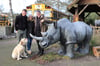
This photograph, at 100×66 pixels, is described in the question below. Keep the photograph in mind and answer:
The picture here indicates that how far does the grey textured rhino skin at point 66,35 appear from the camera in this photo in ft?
16.2

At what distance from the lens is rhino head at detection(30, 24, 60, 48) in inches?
191

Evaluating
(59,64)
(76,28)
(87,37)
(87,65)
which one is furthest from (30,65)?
(87,37)

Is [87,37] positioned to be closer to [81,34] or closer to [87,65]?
[81,34]

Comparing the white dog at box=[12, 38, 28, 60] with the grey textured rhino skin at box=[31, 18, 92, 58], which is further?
the white dog at box=[12, 38, 28, 60]

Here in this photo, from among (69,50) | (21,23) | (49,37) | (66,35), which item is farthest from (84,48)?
(21,23)

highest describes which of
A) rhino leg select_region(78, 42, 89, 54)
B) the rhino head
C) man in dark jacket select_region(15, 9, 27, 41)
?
man in dark jacket select_region(15, 9, 27, 41)

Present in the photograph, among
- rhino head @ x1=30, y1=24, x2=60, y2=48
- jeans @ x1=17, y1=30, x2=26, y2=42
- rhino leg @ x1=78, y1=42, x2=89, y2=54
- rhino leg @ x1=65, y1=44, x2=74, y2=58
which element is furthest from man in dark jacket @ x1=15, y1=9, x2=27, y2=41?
rhino leg @ x1=78, y1=42, x2=89, y2=54

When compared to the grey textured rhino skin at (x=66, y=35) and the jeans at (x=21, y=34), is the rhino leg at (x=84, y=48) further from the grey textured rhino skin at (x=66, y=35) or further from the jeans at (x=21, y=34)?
the jeans at (x=21, y=34)

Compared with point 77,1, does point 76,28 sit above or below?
below

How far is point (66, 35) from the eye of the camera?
17.2 feet

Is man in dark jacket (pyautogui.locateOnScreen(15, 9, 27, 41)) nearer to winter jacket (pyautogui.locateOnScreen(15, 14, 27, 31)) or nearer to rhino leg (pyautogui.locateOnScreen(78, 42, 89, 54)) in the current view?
winter jacket (pyautogui.locateOnScreen(15, 14, 27, 31))

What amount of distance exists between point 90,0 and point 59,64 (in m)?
6.20

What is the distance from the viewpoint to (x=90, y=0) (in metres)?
9.40

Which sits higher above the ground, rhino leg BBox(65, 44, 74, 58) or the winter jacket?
the winter jacket
